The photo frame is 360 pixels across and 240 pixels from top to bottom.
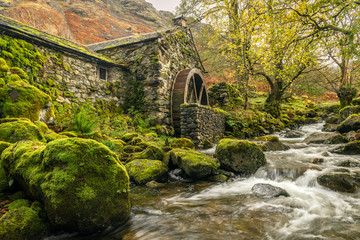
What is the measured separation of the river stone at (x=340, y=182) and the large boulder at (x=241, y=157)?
1382 mm

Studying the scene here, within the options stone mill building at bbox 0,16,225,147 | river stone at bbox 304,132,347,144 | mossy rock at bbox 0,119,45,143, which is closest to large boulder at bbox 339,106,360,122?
river stone at bbox 304,132,347,144

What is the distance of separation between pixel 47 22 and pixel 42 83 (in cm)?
2398

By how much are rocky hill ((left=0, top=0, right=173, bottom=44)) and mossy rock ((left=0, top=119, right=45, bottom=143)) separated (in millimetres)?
17202

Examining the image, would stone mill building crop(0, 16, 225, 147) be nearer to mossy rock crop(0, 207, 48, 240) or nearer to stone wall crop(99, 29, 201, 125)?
stone wall crop(99, 29, 201, 125)

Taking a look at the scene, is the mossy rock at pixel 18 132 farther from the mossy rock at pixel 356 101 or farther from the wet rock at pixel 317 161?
the mossy rock at pixel 356 101

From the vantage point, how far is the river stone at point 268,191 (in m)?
3.51

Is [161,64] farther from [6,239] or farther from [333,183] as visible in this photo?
[6,239]

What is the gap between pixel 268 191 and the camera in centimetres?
361

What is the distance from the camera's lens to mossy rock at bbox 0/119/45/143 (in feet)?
11.3

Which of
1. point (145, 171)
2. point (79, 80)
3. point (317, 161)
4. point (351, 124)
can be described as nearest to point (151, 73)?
point (79, 80)

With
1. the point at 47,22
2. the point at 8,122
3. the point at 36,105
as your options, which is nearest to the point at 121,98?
the point at 36,105

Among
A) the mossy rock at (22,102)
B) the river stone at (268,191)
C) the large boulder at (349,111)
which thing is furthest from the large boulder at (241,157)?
the large boulder at (349,111)

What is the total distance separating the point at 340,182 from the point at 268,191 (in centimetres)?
135

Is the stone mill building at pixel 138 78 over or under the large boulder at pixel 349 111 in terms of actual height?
over
